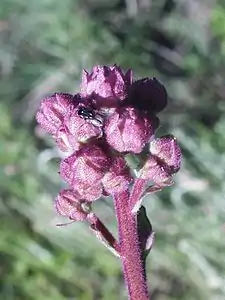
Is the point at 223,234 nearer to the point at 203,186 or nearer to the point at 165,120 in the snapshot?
the point at 203,186

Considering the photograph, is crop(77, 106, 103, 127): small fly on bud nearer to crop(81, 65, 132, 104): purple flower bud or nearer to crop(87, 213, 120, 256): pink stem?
crop(81, 65, 132, 104): purple flower bud

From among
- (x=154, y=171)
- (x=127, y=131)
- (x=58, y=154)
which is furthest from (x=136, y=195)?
(x=58, y=154)

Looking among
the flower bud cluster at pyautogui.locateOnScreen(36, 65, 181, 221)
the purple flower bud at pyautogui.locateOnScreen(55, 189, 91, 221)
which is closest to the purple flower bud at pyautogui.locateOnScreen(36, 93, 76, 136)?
the flower bud cluster at pyautogui.locateOnScreen(36, 65, 181, 221)

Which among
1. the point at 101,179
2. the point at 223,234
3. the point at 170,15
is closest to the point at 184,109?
the point at 170,15

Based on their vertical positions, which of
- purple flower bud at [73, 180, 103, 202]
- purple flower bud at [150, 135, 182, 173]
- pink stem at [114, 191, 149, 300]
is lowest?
pink stem at [114, 191, 149, 300]

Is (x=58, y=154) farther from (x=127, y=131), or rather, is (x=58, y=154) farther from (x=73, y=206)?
(x=127, y=131)

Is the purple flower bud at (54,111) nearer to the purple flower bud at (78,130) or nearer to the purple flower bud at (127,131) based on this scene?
the purple flower bud at (78,130)

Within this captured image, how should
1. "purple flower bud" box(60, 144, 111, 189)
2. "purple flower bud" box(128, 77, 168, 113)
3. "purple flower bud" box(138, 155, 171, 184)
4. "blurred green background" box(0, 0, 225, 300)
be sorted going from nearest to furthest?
"purple flower bud" box(60, 144, 111, 189) < "purple flower bud" box(138, 155, 171, 184) < "purple flower bud" box(128, 77, 168, 113) < "blurred green background" box(0, 0, 225, 300)
